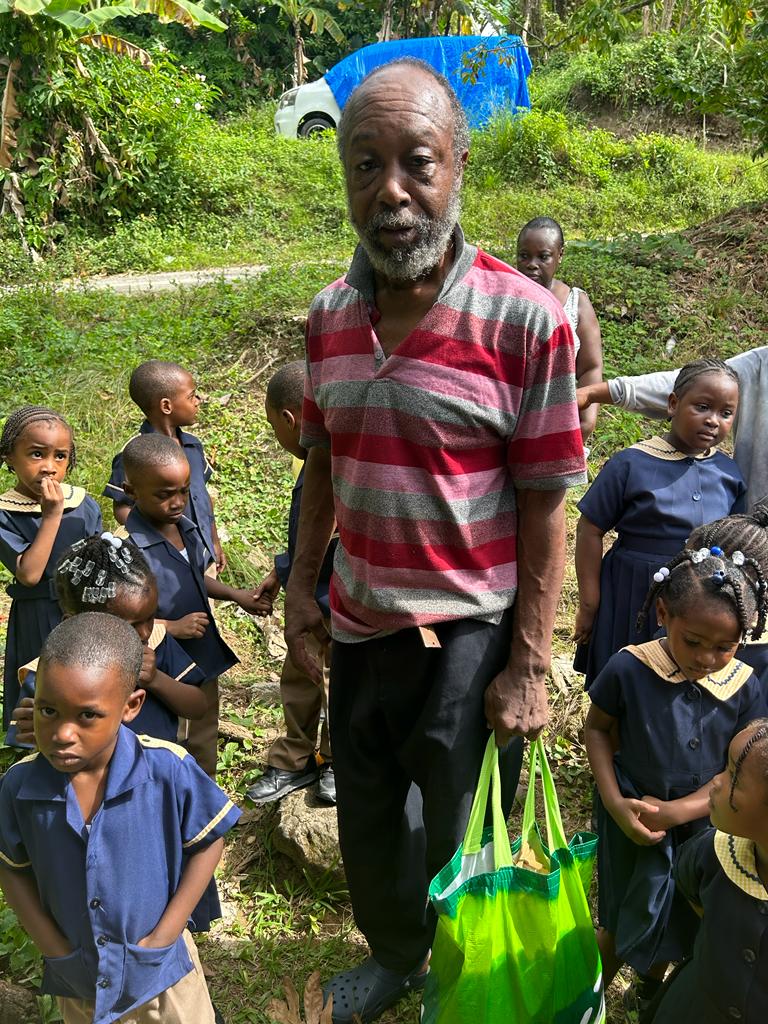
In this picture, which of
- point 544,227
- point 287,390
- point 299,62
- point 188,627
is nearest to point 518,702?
point 188,627

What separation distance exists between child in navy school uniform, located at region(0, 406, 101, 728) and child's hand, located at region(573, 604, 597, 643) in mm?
1697

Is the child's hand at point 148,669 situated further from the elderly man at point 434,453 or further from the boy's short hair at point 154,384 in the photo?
the boy's short hair at point 154,384

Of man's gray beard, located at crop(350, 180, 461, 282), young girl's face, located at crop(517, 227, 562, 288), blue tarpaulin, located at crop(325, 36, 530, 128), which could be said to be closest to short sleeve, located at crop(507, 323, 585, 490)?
man's gray beard, located at crop(350, 180, 461, 282)

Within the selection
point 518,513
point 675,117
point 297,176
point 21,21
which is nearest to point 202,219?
point 297,176

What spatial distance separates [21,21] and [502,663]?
1052cm

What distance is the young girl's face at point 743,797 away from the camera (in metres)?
1.60

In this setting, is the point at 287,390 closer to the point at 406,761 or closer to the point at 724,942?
the point at 406,761

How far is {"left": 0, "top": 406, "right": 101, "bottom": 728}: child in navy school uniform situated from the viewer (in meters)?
2.96

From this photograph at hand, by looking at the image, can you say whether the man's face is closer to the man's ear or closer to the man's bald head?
the man's bald head

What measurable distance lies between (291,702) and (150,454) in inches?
42.1

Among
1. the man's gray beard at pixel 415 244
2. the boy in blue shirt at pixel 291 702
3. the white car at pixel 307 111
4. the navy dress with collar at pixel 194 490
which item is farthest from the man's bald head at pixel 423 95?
the white car at pixel 307 111

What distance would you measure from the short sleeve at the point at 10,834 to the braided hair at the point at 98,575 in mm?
564

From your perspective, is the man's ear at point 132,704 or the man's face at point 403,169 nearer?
the man's face at point 403,169

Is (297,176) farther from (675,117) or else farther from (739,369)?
(739,369)
